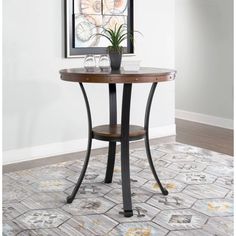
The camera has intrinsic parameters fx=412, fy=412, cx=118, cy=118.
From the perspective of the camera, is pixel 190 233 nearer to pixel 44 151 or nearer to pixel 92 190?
pixel 92 190

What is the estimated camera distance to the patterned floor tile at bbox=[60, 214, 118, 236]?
2283mm

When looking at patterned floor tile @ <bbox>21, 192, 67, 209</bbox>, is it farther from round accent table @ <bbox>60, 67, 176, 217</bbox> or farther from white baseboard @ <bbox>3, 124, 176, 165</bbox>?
white baseboard @ <bbox>3, 124, 176, 165</bbox>

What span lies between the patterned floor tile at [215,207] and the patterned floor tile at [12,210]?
110 cm

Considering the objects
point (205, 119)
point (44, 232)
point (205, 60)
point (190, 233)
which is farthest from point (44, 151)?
point (205, 60)

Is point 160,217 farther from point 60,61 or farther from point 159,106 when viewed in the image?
point 159,106

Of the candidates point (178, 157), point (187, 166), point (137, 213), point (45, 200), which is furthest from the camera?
point (178, 157)

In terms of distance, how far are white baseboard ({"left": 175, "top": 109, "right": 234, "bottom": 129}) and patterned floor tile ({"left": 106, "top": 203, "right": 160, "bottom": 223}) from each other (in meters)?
2.96

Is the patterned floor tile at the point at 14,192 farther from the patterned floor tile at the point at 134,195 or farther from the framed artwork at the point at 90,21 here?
the framed artwork at the point at 90,21

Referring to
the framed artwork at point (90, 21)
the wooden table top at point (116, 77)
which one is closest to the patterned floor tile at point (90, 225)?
the wooden table top at point (116, 77)

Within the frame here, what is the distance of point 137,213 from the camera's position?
255cm

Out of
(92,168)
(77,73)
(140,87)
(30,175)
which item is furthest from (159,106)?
(77,73)

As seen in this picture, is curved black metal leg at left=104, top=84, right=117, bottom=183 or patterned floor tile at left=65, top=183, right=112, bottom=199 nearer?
patterned floor tile at left=65, top=183, right=112, bottom=199

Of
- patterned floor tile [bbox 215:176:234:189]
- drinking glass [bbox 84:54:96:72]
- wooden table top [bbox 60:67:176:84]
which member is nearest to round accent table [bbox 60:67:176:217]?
wooden table top [bbox 60:67:176:84]

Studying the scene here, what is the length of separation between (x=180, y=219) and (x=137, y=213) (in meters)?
0.27
